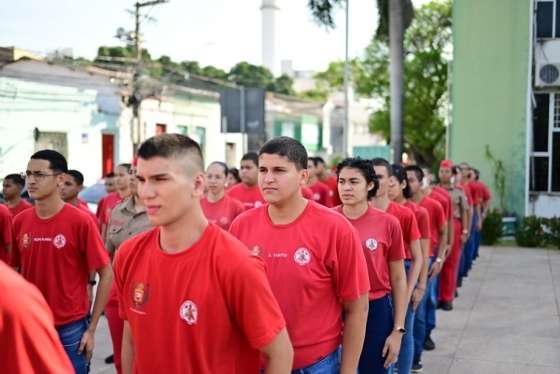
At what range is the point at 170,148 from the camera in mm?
2264

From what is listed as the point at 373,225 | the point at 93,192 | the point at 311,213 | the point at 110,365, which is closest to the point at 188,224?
the point at 311,213

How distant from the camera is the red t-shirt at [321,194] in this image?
10.2m

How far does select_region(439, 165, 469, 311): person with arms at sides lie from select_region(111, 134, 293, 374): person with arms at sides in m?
6.85

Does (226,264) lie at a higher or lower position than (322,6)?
lower

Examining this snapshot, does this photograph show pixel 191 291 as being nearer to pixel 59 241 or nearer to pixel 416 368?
pixel 59 241

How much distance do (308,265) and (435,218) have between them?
4067mm

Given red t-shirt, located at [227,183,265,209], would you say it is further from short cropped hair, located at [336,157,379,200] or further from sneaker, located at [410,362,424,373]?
short cropped hair, located at [336,157,379,200]

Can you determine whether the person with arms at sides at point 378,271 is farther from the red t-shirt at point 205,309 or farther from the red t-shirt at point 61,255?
the red t-shirt at point 205,309

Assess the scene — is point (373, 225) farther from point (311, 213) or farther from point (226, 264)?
point (226, 264)

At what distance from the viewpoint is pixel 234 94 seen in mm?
21500

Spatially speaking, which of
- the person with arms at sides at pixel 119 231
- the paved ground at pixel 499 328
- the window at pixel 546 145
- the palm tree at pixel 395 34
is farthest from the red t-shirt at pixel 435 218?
the window at pixel 546 145

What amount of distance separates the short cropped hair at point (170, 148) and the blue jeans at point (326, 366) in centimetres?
126

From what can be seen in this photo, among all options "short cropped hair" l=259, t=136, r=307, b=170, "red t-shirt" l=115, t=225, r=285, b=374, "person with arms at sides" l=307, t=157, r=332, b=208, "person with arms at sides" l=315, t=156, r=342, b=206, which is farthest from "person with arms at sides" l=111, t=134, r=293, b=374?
"person with arms at sides" l=315, t=156, r=342, b=206

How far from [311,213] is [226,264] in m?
1.09
